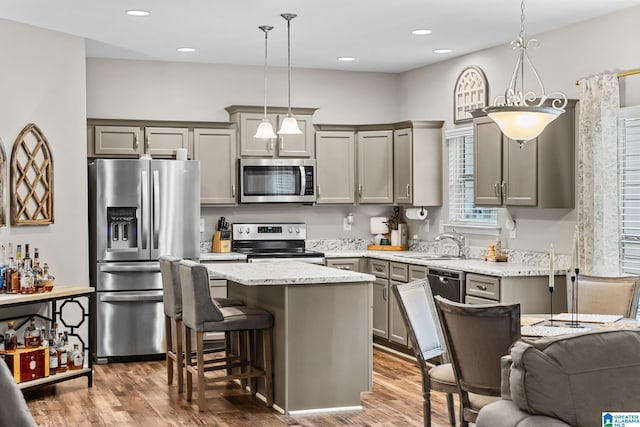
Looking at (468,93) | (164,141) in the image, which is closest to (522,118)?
(468,93)

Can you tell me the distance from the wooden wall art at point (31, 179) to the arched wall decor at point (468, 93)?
138 inches

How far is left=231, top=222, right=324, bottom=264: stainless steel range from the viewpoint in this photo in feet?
26.9

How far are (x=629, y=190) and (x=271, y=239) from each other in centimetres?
368

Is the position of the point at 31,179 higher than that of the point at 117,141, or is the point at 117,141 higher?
the point at 117,141

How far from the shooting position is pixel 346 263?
26.2ft

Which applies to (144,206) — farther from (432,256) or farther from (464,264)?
(464,264)

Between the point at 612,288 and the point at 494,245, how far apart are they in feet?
7.18

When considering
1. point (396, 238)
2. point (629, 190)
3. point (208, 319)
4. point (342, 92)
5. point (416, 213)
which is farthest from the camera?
point (342, 92)

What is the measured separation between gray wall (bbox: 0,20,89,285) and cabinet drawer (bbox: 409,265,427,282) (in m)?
2.73

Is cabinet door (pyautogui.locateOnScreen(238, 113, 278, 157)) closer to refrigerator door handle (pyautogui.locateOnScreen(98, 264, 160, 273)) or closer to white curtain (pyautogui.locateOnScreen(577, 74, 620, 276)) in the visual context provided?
refrigerator door handle (pyautogui.locateOnScreen(98, 264, 160, 273))

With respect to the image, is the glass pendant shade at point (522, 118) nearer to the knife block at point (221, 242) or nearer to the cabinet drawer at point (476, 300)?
the cabinet drawer at point (476, 300)

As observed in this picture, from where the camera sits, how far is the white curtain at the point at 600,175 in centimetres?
577

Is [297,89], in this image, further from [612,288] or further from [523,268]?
[612,288]

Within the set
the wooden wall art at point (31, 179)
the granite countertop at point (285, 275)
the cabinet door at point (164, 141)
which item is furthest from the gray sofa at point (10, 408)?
the cabinet door at point (164, 141)
